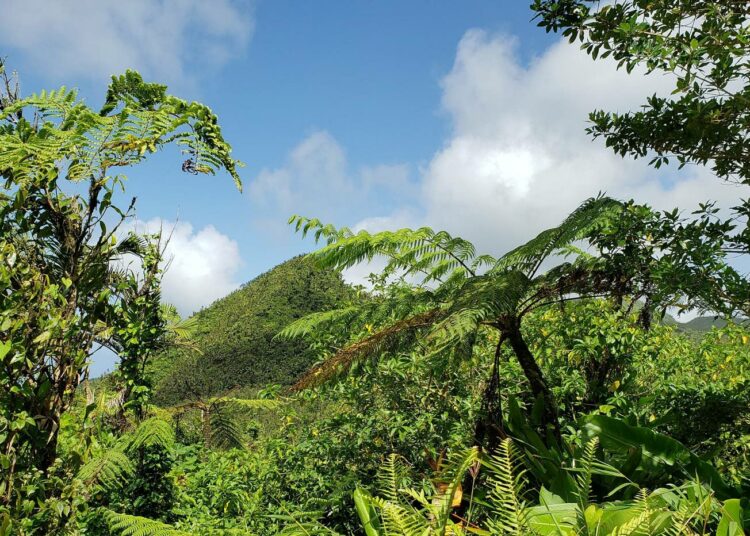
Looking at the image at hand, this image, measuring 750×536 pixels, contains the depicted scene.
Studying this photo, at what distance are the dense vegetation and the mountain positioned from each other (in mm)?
28264

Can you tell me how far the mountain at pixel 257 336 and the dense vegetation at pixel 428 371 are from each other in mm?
28264

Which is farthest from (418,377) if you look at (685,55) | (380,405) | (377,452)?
(685,55)

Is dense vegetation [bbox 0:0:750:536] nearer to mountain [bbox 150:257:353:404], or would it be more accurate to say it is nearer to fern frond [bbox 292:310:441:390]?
fern frond [bbox 292:310:441:390]

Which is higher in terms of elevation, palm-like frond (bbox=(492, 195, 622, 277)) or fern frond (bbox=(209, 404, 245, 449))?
palm-like frond (bbox=(492, 195, 622, 277))

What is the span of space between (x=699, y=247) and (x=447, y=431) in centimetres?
237

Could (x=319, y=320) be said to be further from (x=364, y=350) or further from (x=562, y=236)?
(x=562, y=236)

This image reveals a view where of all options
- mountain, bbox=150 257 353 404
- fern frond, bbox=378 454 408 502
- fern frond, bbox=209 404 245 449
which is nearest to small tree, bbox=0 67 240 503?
fern frond, bbox=378 454 408 502

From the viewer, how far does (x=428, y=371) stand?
413 cm

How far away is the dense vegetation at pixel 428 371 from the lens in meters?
1.90

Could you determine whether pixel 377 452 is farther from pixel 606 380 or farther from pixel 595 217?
pixel 595 217

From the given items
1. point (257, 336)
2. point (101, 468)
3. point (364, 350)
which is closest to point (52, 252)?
point (101, 468)

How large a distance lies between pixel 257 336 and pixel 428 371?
113ft

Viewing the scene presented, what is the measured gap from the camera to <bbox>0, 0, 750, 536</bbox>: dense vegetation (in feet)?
Answer: 6.24

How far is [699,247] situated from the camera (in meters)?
3.12
